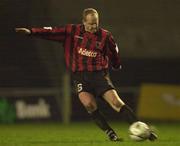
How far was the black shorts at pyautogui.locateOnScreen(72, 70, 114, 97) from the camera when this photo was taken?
29.7ft

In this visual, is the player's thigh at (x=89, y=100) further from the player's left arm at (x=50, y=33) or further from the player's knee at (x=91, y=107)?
the player's left arm at (x=50, y=33)

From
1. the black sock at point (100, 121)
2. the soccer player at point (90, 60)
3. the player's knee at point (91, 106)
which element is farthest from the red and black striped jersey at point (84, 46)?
the black sock at point (100, 121)

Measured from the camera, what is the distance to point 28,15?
17.3m

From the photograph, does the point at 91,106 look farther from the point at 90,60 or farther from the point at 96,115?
the point at 90,60

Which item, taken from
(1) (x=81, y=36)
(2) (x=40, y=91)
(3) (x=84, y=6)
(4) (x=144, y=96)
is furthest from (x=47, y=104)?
(1) (x=81, y=36)

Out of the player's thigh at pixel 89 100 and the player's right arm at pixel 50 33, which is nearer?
the player's thigh at pixel 89 100

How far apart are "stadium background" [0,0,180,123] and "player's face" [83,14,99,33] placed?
20.5 ft

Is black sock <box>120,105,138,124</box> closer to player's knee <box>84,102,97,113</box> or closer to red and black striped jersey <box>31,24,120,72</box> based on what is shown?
player's knee <box>84,102,97,113</box>

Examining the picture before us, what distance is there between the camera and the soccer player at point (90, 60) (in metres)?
8.98

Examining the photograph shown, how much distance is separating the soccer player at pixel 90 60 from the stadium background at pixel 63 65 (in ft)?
19.4

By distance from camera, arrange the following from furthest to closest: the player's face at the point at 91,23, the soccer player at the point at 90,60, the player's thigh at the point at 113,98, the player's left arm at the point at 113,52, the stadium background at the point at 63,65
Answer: the stadium background at the point at 63,65
the player's left arm at the point at 113,52
the soccer player at the point at 90,60
the player's thigh at the point at 113,98
the player's face at the point at 91,23

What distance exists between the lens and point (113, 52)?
366 inches

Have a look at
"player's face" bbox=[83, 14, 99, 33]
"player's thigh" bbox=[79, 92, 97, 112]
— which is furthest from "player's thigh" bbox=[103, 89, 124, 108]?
"player's face" bbox=[83, 14, 99, 33]

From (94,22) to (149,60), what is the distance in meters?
9.54
